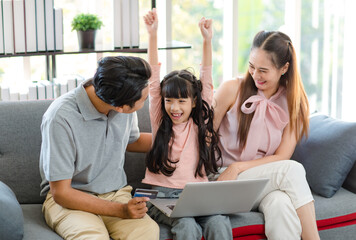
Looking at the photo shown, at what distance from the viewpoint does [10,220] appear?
1.89 m

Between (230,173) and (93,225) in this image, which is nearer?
(93,225)

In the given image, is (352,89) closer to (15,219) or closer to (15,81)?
(15,81)

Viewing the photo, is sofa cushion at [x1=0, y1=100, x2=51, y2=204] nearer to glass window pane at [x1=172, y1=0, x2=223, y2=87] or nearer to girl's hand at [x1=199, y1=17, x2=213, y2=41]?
girl's hand at [x1=199, y1=17, x2=213, y2=41]

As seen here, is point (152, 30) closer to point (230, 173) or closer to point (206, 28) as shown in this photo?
point (206, 28)

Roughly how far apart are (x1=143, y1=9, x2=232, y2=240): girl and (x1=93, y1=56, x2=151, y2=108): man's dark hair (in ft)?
0.94

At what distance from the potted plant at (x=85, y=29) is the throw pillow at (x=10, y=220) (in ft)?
3.80

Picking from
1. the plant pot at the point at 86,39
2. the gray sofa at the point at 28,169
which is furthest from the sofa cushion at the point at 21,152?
the plant pot at the point at 86,39

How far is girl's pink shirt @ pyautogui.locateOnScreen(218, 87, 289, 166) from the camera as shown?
2500 mm

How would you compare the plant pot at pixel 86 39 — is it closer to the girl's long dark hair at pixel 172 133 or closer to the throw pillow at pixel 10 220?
the girl's long dark hair at pixel 172 133

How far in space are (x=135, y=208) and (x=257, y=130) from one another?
735 millimetres

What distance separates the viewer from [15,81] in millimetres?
3381

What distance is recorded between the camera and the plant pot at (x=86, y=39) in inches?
115

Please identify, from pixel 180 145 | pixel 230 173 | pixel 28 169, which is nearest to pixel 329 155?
pixel 230 173

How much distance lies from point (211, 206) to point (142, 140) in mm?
477
